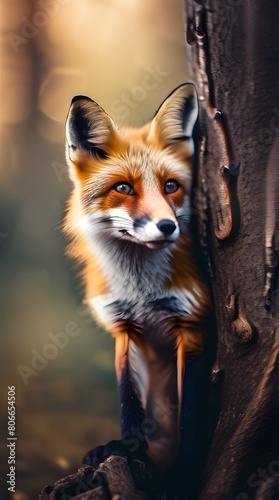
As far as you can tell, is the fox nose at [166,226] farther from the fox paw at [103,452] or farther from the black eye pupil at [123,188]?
the fox paw at [103,452]

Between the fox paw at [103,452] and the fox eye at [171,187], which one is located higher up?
the fox eye at [171,187]

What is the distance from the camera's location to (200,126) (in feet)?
6.70

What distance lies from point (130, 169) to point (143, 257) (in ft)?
0.98

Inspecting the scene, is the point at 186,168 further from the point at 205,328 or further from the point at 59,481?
the point at 59,481

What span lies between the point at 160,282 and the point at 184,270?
0.09m

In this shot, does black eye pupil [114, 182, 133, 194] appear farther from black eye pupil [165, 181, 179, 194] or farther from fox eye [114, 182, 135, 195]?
black eye pupil [165, 181, 179, 194]

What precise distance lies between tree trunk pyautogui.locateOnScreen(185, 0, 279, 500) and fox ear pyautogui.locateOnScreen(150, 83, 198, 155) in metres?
0.06

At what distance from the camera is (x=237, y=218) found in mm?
1989

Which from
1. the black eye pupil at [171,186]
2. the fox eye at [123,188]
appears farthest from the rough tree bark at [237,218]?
the fox eye at [123,188]

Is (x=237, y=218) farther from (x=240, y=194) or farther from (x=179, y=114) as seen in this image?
(x=179, y=114)

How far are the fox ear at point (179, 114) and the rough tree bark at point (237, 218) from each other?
0.05m

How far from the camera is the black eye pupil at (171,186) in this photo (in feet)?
6.66

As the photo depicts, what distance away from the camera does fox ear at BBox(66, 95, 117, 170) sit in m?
2.02

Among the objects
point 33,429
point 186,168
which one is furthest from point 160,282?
point 33,429
